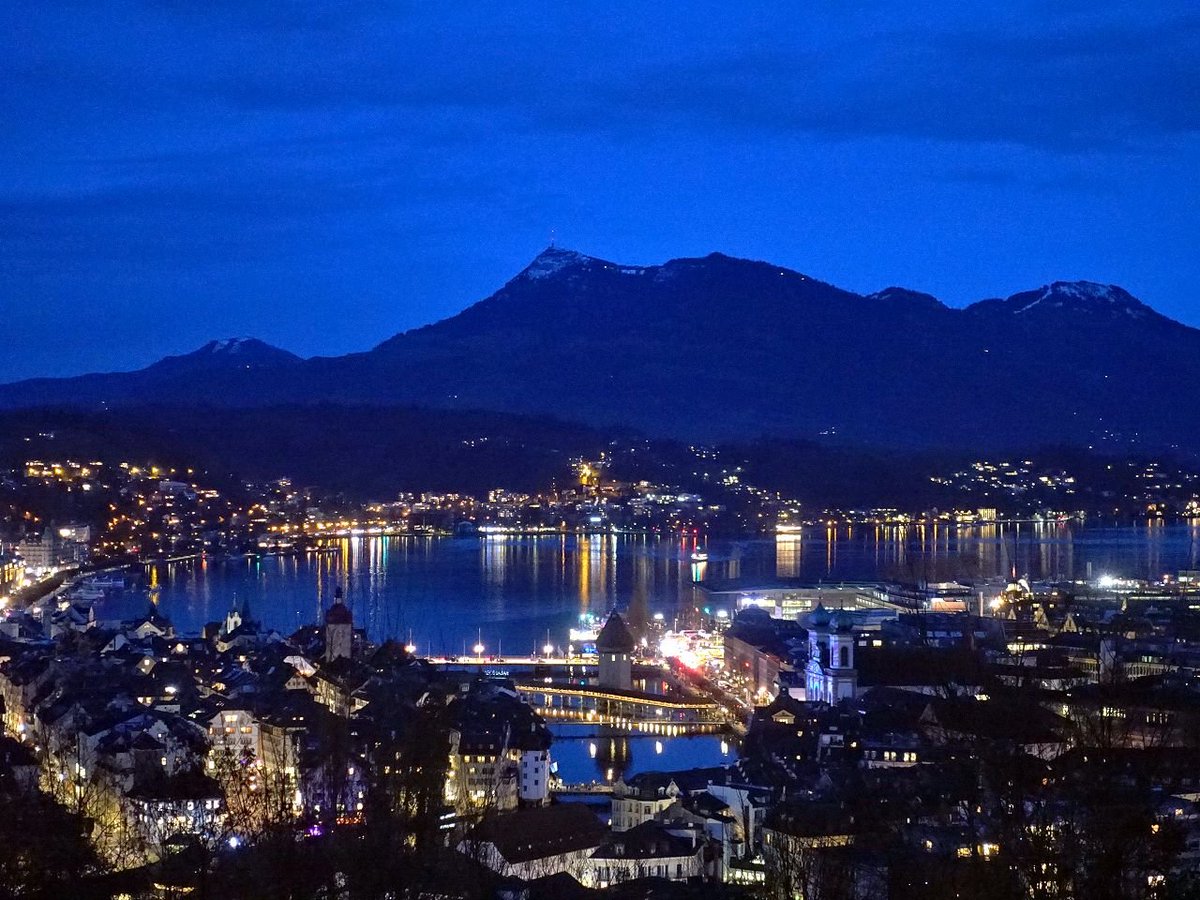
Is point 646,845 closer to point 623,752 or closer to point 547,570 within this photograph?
point 623,752

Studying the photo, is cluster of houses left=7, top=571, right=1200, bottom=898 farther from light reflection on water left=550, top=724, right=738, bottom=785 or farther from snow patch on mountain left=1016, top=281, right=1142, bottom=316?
snow patch on mountain left=1016, top=281, right=1142, bottom=316

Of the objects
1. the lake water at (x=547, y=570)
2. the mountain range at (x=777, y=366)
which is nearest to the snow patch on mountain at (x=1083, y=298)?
the mountain range at (x=777, y=366)

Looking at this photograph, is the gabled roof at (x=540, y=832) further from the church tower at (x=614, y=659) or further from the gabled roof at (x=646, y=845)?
the church tower at (x=614, y=659)

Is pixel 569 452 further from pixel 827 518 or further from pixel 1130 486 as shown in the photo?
pixel 1130 486

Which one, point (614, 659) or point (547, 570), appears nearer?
point (614, 659)

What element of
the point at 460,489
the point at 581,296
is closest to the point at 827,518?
the point at 460,489

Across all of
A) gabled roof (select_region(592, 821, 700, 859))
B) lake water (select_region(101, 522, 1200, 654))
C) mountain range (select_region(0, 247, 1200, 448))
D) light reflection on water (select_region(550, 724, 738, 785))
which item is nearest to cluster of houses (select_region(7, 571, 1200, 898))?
gabled roof (select_region(592, 821, 700, 859))

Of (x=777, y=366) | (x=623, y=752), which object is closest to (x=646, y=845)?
(x=623, y=752)

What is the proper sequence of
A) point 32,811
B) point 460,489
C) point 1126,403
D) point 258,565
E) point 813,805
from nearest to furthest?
point 32,811 → point 813,805 → point 258,565 → point 460,489 → point 1126,403
